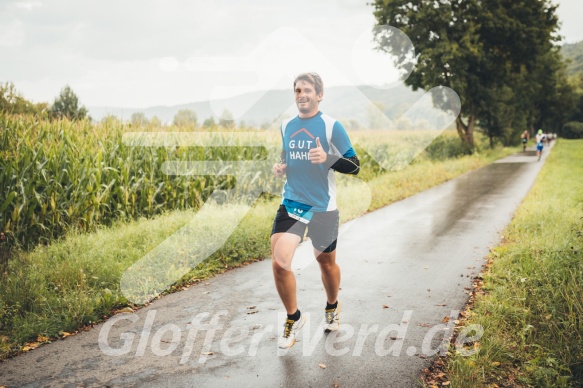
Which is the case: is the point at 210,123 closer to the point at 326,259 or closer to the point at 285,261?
the point at 326,259

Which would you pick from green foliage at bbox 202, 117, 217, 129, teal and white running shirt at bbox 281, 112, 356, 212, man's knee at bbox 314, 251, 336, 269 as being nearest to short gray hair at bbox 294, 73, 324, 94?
teal and white running shirt at bbox 281, 112, 356, 212

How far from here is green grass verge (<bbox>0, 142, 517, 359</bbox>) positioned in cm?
437

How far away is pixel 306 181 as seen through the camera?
3926 millimetres

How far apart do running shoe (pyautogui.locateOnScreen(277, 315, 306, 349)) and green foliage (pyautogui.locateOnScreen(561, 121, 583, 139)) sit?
88.6 metres

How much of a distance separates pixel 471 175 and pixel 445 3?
12963mm

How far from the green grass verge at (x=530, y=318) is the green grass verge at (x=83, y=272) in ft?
11.3

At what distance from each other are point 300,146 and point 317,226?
28.1 inches

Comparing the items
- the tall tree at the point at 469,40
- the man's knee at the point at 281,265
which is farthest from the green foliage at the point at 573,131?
the man's knee at the point at 281,265

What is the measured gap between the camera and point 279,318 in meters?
4.66

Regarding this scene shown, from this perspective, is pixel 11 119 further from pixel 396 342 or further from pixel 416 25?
pixel 416 25

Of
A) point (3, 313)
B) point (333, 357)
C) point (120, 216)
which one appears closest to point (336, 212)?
point (333, 357)

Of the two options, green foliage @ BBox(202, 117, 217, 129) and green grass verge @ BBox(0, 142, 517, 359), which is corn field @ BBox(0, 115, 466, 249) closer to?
green grass verge @ BBox(0, 142, 517, 359)

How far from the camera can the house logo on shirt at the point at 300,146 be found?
12.5ft

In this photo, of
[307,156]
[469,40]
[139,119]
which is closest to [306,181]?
[307,156]
